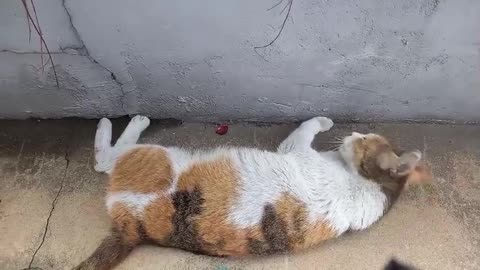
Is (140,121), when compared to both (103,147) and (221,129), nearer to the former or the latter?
(103,147)

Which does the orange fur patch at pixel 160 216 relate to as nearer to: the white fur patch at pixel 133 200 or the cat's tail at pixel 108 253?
the white fur patch at pixel 133 200

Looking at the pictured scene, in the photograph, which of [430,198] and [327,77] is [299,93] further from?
[430,198]

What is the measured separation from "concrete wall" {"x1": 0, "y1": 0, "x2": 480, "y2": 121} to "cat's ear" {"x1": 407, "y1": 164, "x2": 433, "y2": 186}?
0.38 meters

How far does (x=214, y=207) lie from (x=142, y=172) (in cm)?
44

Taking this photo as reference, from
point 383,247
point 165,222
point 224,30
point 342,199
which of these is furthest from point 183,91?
point 383,247

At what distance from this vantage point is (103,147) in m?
3.47

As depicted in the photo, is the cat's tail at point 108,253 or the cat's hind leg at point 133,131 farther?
the cat's hind leg at point 133,131

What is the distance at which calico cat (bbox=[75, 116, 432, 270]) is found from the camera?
3066 mm

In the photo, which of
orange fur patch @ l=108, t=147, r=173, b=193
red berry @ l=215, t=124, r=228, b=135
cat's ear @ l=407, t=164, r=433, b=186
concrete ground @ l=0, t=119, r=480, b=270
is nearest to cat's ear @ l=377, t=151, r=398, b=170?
cat's ear @ l=407, t=164, r=433, b=186

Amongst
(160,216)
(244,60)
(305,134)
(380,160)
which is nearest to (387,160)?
(380,160)

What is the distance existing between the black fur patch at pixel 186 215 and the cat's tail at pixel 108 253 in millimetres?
275

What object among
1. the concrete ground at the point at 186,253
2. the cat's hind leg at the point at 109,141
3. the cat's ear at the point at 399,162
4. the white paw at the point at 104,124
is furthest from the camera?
the white paw at the point at 104,124

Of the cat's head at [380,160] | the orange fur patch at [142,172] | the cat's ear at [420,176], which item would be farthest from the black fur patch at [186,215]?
the cat's ear at [420,176]

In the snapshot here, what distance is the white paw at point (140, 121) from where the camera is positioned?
3584 millimetres
